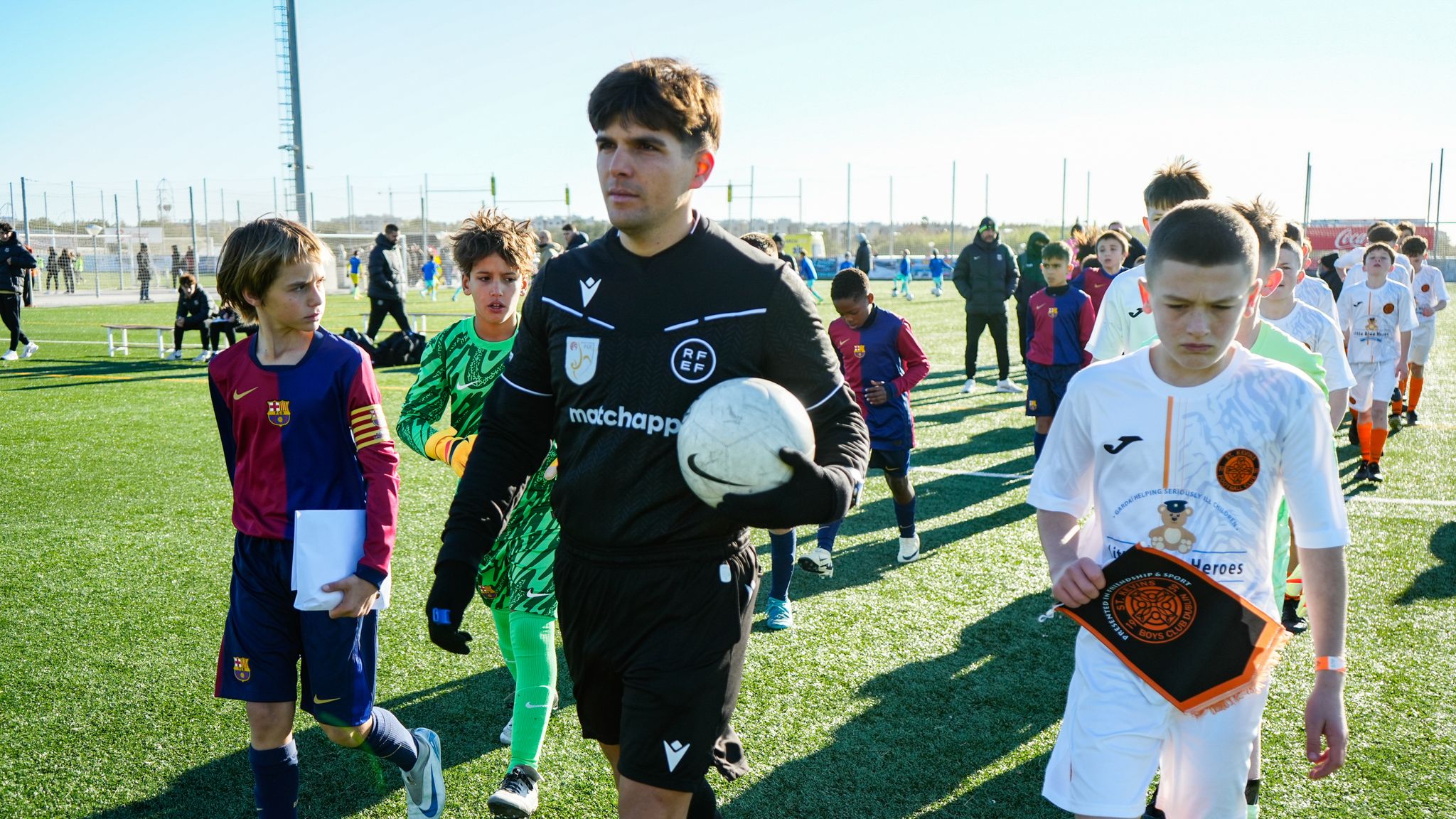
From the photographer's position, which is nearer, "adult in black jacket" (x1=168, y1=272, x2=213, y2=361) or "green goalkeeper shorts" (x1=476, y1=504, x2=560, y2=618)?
"green goalkeeper shorts" (x1=476, y1=504, x2=560, y2=618)

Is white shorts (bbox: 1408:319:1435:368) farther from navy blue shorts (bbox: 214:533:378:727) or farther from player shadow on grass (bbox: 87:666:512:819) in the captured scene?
navy blue shorts (bbox: 214:533:378:727)

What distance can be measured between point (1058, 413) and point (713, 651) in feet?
3.45

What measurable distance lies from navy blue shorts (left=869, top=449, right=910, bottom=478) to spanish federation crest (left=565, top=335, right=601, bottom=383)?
13.5 feet

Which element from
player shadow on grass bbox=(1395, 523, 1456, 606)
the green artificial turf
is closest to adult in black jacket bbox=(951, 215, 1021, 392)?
the green artificial turf

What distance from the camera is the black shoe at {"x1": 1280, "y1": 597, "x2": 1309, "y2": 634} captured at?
5496 millimetres

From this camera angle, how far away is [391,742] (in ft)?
10.8

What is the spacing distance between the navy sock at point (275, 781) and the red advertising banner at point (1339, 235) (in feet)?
138

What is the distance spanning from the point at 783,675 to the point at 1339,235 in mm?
42795

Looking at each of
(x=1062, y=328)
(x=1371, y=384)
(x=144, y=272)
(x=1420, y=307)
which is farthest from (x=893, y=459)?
(x=144, y=272)

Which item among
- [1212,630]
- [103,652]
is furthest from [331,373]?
[103,652]

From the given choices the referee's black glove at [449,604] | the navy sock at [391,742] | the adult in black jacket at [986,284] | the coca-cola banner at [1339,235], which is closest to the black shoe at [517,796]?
the navy sock at [391,742]

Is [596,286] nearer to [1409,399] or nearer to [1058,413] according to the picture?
[1058,413]

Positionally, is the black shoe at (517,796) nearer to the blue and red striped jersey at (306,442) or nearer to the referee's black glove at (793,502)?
the blue and red striped jersey at (306,442)

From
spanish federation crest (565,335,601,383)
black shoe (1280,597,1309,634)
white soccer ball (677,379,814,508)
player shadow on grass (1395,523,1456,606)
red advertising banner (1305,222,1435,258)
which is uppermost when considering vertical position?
red advertising banner (1305,222,1435,258)
